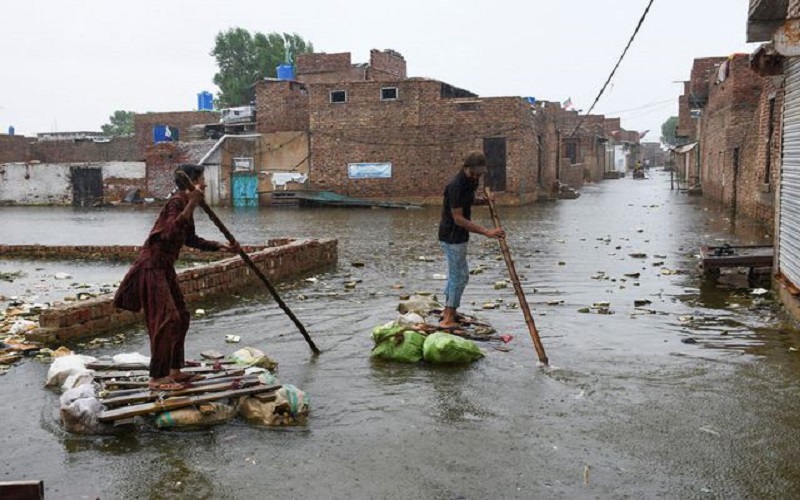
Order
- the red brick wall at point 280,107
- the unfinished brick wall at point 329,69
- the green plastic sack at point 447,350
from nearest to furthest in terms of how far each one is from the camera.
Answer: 1. the green plastic sack at point 447,350
2. the red brick wall at point 280,107
3. the unfinished brick wall at point 329,69

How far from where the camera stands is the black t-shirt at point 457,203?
7078 millimetres

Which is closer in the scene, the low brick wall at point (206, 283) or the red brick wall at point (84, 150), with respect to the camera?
the low brick wall at point (206, 283)

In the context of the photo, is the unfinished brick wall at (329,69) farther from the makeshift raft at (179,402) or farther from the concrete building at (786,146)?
the makeshift raft at (179,402)

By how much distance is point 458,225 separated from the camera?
7.14 m

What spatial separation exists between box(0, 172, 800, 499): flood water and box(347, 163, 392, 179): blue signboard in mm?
22111

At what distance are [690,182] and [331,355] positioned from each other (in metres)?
39.1

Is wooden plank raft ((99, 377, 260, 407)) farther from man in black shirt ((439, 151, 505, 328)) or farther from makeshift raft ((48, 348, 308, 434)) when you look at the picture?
man in black shirt ((439, 151, 505, 328))

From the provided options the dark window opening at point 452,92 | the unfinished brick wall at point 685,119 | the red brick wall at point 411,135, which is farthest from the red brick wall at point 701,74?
the dark window opening at point 452,92

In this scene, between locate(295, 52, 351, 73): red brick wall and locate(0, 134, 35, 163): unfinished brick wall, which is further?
locate(0, 134, 35, 163): unfinished brick wall

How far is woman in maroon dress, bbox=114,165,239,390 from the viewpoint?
5125 mm

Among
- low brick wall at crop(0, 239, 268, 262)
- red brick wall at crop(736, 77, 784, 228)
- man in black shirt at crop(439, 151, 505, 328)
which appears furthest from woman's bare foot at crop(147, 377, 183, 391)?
red brick wall at crop(736, 77, 784, 228)

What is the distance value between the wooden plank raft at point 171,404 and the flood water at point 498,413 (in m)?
0.16

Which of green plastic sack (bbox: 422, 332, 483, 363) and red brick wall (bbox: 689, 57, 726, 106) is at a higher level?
red brick wall (bbox: 689, 57, 726, 106)

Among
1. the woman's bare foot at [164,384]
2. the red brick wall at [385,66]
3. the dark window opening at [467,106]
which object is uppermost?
the red brick wall at [385,66]
